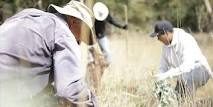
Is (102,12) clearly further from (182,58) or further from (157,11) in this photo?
(157,11)

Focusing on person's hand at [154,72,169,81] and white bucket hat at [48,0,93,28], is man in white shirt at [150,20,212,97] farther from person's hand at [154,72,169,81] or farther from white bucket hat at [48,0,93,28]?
white bucket hat at [48,0,93,28]

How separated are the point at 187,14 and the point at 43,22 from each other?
2039cm

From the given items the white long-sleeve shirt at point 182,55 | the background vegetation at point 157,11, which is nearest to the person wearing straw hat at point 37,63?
the white long-sleeve shirt at point 182,55

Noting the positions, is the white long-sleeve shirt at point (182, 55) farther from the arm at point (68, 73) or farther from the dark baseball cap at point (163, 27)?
the arm at point (68, 73)

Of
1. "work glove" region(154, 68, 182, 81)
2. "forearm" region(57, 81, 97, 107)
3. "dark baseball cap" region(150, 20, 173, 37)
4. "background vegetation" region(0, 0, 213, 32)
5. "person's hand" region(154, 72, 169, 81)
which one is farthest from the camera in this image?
"background vegetation" region(0, 0, 213, 32)

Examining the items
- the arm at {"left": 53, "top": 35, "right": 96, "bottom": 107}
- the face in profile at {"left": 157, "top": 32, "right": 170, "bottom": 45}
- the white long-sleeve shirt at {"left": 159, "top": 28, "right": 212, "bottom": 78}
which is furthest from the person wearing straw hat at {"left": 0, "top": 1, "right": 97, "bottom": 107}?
the face in profile at {"left": 157, "top": 32, "right": 170, "bottom": 45}

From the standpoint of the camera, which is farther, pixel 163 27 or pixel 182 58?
pixel 163 27

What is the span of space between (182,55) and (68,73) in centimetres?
327

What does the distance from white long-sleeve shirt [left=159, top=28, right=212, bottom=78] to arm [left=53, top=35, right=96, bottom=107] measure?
2909mm

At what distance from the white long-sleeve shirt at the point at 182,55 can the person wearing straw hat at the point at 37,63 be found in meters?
2.91

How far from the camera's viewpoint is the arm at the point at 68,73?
3.38m

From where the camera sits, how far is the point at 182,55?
6.51m

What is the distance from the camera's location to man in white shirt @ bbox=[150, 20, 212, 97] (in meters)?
6.31

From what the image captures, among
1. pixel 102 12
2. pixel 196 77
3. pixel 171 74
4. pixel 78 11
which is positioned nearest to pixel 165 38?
pixel 196 77
